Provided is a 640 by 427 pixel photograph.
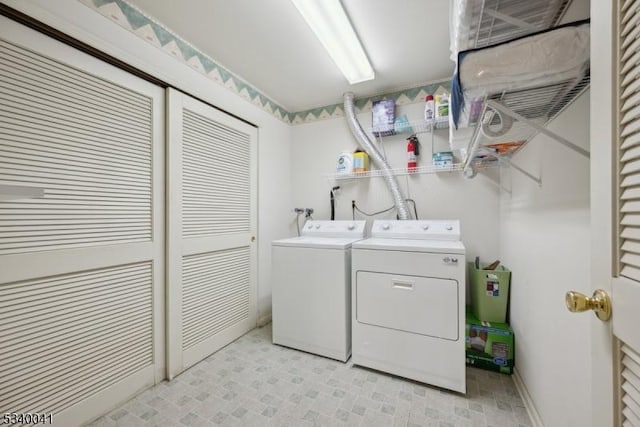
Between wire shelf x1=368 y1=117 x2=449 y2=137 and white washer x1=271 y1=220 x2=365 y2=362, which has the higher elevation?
wire shelf x1=368 y1=117 x2=449 y2=137

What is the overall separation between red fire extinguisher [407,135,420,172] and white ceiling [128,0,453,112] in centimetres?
56

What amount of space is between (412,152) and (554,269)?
5.10ft

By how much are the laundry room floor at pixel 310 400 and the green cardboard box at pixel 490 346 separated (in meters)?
0.07

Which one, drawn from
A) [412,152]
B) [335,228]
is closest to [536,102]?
[412,152]

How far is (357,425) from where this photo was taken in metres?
1.39

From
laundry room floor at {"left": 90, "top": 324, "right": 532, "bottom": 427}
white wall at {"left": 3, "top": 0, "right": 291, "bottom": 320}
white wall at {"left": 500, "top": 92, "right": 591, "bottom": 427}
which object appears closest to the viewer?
white wall at {"left": 500, "top": 92, "right": 591, "bottom": 427}

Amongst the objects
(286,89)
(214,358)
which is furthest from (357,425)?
(286,89)

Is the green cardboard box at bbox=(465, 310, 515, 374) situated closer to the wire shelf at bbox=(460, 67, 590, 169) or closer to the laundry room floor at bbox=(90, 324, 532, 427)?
the laundry room floor at bbox=(90, 324, 532, 427)

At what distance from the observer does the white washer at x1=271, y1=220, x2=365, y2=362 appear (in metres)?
1.97

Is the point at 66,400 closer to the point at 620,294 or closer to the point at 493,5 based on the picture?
the point at 620,294

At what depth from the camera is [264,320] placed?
8.80 feet

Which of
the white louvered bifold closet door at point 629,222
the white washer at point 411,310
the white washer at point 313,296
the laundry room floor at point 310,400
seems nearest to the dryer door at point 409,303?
the white washer at point 411,310

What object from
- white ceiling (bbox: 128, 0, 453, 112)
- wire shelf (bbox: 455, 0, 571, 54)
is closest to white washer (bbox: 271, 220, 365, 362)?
wire shelf (bbox: 455, 0, 571, 54)

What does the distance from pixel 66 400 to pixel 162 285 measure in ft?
2.25
